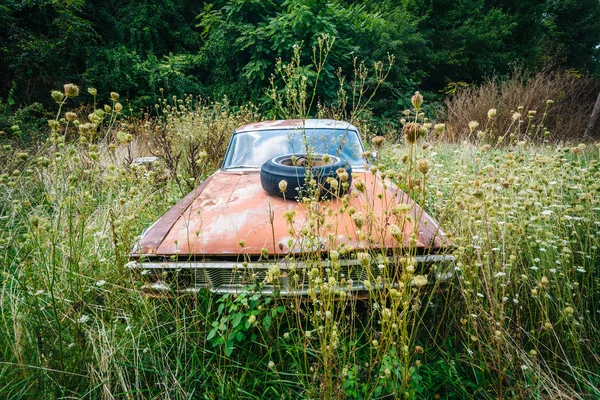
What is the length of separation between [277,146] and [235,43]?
27.6 feet

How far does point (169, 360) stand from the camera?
1693 mm

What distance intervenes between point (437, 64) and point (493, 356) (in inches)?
574

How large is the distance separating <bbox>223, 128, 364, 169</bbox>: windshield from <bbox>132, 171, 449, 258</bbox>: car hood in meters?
0.72

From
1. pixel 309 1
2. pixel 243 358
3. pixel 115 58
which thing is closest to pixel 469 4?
pixel 309 1

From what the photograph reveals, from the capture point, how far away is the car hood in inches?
58.4

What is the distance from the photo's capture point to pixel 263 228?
184cm

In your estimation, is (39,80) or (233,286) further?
(39,80)

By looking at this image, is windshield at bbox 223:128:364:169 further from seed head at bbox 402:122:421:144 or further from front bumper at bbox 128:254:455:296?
seed head at bbox 402:122:421:144

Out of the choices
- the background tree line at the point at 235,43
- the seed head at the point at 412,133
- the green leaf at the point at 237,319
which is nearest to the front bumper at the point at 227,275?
the green leaf at the point at 237,319

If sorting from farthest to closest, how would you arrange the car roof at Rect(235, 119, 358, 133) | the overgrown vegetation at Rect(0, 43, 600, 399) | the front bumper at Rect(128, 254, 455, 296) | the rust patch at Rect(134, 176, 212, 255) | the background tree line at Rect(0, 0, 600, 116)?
the background tree line at Rect(0, 0, 600, 116), the car roof at Rect(235, 119, 358, 133), the rust patch at Rect(134, 176, 212, 255), the front bumper at Rect(128, 254, 455, 296), the overgrown vegetation at Rect(0, 43, 600, 399)

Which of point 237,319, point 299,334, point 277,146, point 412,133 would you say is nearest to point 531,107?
point 277,146

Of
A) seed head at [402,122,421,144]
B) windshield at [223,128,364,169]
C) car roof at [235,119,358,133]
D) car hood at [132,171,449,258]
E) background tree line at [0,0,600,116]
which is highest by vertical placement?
background tree line at [0,0,600,116]

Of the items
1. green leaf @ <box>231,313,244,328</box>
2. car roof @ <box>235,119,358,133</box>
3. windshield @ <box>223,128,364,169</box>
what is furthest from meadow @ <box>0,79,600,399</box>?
car roof @ <box>235,119,358,133</box>

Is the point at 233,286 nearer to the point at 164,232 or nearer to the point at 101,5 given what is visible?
the point at 164,232
